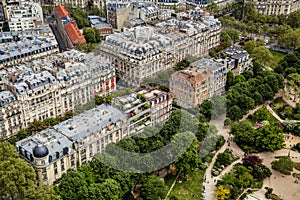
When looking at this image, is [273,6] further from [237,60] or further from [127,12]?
[237,60]

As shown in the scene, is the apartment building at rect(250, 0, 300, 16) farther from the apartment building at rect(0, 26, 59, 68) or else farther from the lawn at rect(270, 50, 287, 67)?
Result: the apartment building at rect(0, 26, 59, 68)

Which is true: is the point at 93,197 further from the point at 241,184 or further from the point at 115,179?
the point at 241,184

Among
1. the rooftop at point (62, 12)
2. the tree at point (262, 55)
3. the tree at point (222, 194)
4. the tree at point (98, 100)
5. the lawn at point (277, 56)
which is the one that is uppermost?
the rooftop at point (62, 12)

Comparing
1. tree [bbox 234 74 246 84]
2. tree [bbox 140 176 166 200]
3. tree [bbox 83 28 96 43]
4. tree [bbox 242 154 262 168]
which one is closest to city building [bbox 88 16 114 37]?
tree [bbox 83 28 96 43]

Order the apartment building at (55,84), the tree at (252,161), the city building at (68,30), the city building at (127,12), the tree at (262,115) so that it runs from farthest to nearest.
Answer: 1. the city building at (127,12)
2. the city building at (68,30)
3. the tree at (262,115)
4. the apartment building at (55,84)
5. the tree at (252,161)

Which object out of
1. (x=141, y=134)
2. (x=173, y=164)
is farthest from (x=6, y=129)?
(x=173, y=164)

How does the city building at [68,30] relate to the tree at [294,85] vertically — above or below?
above

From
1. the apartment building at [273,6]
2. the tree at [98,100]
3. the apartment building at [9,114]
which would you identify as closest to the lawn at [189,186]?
the tree at [98,100]

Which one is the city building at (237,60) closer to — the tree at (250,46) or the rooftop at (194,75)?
the tree at (250,46)
